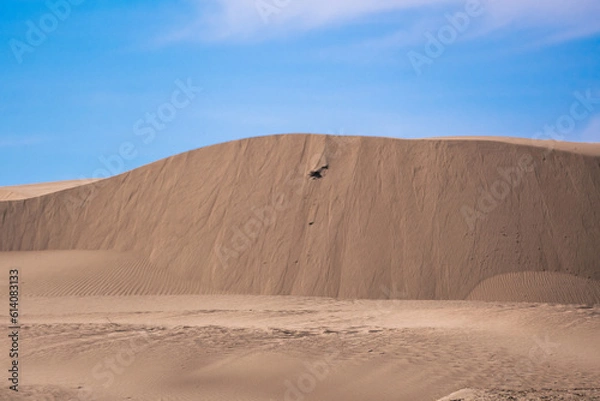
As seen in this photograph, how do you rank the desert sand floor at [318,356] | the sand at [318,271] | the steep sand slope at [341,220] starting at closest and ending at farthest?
the desert sand floor at [318,356], the sand at [318,271], the steep sand slope at [341,220]

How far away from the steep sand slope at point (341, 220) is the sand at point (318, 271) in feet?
0.24

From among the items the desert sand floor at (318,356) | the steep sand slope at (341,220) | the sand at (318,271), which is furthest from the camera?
the steep sand slope at (341,220)

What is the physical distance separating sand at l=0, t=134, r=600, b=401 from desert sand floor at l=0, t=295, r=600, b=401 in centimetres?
5

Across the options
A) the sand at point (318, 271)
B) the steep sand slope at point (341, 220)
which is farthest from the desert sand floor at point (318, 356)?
the steep sand slope at point (341, 220)

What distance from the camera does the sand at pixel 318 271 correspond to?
37.7 feet

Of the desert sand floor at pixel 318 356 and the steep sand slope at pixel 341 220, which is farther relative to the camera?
the steep sand slope at pixel 341 220

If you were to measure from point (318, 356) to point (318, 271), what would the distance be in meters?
10.9

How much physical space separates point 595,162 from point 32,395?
80.7 feet

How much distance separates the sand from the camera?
11500 millimetres

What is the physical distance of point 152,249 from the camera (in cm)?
2541

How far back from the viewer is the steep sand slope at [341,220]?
22672 millimetres

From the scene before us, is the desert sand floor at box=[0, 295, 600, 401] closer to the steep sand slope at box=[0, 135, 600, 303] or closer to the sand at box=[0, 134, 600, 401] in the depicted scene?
the sand at box=[0, 134, 600, 401]

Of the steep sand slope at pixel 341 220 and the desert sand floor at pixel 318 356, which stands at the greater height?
the steep sand slope at pixel 341 220

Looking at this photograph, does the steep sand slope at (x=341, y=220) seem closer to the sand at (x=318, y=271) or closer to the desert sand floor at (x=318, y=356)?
the sand at (x=318, y=271)
